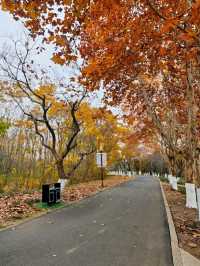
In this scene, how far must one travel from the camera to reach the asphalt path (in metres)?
4.96

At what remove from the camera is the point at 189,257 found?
512cm

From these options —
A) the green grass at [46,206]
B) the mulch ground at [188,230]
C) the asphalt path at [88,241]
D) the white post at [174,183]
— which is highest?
the white post at [174,183]

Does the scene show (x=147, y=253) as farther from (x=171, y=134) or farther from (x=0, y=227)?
(x=171, y=134)

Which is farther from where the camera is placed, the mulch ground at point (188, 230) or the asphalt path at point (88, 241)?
the mulch ground at point (188, 230)

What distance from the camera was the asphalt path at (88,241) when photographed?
4.96 meters

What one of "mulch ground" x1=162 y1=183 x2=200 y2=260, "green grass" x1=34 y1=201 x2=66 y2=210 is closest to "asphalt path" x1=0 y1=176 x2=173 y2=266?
"mulch ground" x1=162 y1=183 x2=200 y2=260

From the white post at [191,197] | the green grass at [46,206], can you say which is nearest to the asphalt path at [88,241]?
the green grass at [46,206]

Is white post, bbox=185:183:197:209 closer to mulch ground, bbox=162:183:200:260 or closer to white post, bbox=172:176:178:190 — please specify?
mulch ground, bbox=162:183:200:260

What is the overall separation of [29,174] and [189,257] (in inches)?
1041

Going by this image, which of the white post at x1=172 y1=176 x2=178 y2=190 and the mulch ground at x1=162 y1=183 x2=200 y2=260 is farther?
the white post at x1=172 y1=176 x2=178 y2=190

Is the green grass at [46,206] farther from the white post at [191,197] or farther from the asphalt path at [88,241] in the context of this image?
the white post at [191,197]

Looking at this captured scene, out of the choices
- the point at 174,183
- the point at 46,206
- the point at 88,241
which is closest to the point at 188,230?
the point at 88,241

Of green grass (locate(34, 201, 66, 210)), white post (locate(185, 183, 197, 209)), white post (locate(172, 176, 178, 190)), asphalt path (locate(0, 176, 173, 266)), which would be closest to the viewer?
asphalt path (locate(0, 176, 173, 266))

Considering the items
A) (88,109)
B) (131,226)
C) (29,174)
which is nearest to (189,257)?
(131,226)
